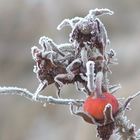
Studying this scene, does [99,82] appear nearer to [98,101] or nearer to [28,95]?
[98,101]

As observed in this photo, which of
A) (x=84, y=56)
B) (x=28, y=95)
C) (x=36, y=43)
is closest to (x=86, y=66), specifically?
(x=84, y=56)

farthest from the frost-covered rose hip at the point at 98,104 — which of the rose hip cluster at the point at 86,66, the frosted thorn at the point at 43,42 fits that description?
the frosted thorn at the point at 43,42

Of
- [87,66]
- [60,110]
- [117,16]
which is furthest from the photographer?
[117,16]

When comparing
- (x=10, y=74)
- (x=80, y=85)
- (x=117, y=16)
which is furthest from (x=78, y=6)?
(x=80, y=85)

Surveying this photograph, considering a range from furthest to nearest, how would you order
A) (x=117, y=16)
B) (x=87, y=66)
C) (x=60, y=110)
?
(x=117, y=16) < (x=60, y=110) < (x=87, y=66)

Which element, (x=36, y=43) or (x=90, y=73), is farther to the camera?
(x=36, y=43)

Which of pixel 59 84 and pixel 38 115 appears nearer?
pixel 59 84

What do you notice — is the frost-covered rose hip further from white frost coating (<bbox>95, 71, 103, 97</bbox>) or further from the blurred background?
the blurred background

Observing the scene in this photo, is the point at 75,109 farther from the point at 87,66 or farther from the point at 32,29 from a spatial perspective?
the point at 32,29
